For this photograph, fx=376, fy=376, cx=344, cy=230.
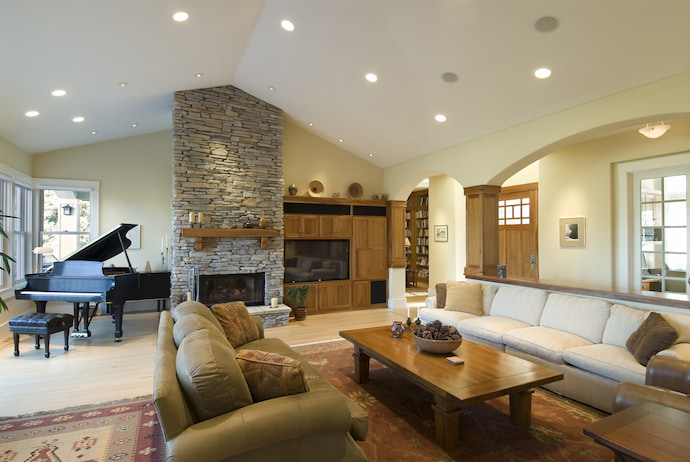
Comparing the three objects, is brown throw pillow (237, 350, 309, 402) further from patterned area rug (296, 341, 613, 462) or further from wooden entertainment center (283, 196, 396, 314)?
wooden entertainment center (283, 196, 396, 314)

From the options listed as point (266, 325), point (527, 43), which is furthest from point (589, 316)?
point (266, 325)

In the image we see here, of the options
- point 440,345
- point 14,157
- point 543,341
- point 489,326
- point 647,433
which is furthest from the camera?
point 14,157

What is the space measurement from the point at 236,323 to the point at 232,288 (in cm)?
303

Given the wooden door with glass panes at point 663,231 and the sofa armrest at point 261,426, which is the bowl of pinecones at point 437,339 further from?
the wooden door with glass panes at point 663,231

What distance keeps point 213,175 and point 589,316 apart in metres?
5.48

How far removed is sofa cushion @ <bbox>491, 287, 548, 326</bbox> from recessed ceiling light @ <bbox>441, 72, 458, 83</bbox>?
2650mm

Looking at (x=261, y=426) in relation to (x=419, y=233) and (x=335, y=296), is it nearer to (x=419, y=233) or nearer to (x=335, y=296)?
(x=335, y=296)

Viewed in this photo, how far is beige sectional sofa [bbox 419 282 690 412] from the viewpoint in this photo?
9.96 feet

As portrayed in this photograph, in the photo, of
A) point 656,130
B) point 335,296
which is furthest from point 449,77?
point 335,296

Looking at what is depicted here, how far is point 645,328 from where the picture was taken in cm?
311

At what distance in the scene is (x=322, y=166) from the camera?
24.6ft

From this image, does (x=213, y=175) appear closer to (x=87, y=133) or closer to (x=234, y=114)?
(x=234, y=114)

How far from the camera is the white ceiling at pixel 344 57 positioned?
314 cm

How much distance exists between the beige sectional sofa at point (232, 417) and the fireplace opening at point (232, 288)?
168 inches
